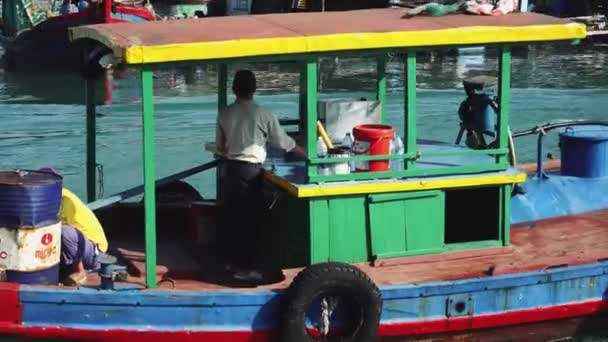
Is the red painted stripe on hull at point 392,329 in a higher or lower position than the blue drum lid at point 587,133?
lower

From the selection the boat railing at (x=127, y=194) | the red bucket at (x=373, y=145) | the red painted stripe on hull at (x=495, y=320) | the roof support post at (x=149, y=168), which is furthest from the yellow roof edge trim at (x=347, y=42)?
the red painted stripe on hull at (x=495, y=320)

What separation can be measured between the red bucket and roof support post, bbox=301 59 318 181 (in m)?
0.38

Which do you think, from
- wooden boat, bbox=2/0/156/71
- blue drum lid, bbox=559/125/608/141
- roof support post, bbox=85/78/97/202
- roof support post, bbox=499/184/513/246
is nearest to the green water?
wooden boat, bbox=2/0/156/71

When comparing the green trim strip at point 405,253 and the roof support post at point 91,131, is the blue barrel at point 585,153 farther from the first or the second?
the roof support post at point 91,131

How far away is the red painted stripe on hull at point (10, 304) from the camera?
21.6ft

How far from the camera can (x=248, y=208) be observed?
7.33 m

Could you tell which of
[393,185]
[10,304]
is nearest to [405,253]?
[393,185]

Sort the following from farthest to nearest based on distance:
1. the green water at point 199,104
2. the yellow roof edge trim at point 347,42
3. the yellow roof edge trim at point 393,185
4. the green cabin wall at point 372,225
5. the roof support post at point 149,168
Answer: the green water at point 199,104 → the green cabin wall at point 372,225 → the yellow roof edge trim at point 393,185 → the roof support post at point 149,168 → the yellow roof edge trim at point 347,42

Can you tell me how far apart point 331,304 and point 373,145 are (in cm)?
110

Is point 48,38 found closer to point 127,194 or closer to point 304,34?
point 127,194

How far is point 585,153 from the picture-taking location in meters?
8.91

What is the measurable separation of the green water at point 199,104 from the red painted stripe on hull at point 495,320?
7395 millimetres

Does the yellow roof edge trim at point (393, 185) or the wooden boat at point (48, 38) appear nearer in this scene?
the yellow roof edge trim at point (393, 185)

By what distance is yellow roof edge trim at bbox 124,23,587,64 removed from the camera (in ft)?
20.9
